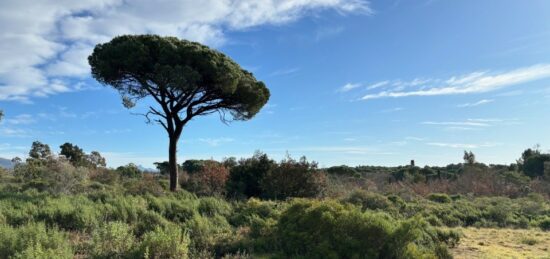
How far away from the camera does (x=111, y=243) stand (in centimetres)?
647

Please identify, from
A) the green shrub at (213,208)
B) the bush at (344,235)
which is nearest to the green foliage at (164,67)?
the green shrub at (213,208)

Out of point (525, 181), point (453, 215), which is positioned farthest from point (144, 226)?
point (525, 181)

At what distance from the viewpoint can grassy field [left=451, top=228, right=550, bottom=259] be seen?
982cm

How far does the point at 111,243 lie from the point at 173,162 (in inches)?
513

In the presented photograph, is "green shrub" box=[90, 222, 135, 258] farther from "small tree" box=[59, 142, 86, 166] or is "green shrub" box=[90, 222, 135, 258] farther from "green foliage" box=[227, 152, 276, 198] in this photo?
"small tree" box=[59, 142, 86, 166]

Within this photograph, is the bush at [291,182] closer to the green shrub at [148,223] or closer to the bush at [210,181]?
the bush at [210,181]

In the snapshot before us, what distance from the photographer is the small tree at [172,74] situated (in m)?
18.4

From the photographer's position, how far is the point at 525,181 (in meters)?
33.7

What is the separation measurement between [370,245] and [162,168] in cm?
3788

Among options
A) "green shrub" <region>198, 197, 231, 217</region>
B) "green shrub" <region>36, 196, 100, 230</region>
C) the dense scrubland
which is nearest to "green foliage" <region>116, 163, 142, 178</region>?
the dense scrubland

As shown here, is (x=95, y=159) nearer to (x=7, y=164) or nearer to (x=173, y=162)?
(x=7, y=164)

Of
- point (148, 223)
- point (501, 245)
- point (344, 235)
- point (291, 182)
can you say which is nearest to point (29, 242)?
point (148, 223)

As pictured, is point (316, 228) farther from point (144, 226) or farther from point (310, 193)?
point (310, 193)

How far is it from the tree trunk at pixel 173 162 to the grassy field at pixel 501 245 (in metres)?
11.5
